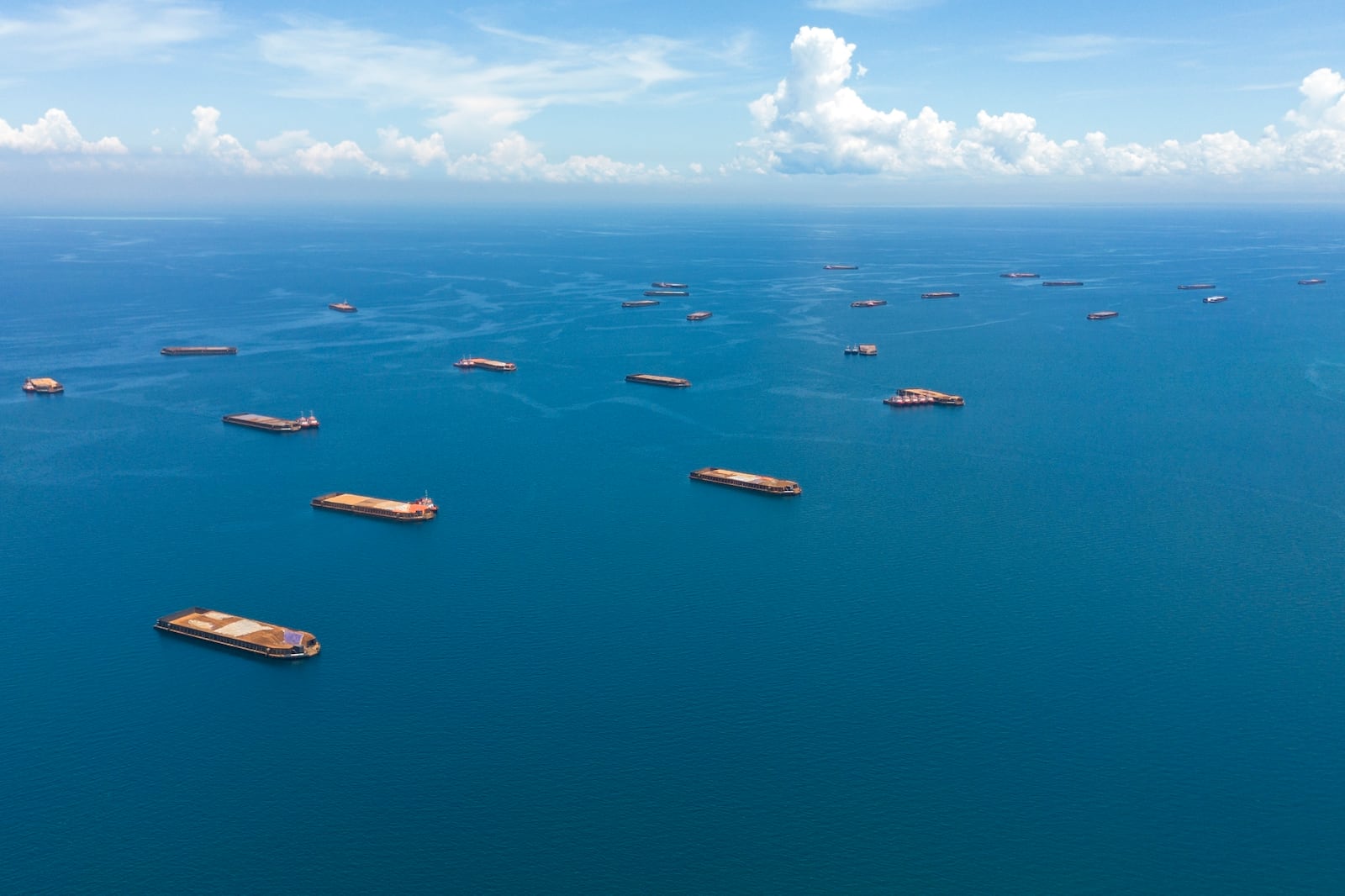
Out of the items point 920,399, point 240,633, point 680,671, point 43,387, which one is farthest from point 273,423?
point 920,399

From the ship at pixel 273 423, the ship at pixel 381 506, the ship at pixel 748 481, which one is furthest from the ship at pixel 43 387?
the ship at pixel 748 481

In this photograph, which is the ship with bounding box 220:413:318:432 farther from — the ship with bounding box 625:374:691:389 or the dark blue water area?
the ship with bounding box 625:374:691:389

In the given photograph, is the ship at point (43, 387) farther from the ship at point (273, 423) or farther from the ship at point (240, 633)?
the ship at point (240, 633)

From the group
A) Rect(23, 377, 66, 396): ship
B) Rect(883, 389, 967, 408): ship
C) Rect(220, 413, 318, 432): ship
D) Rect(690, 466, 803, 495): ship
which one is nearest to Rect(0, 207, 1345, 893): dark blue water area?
Rect(690, 466, 803, 495): ship

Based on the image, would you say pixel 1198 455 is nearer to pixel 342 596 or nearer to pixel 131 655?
pixel 342 596

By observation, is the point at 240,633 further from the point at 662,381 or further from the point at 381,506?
the point at 662,381
